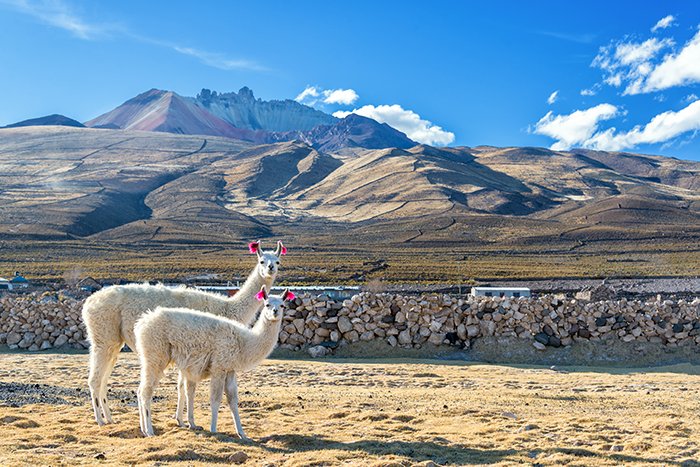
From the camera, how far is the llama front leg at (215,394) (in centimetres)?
887

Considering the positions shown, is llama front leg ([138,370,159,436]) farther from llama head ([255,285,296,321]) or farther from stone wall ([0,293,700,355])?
stone wall ([0,293,700,355])

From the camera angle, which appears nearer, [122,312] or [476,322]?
[122,312]

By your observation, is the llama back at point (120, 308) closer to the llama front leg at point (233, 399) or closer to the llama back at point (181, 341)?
the llama back at point (181, 341)

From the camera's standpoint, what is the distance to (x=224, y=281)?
53.6 m

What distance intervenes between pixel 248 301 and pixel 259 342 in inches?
69.2

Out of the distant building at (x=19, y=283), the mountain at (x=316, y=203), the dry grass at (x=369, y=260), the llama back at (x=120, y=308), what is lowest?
the distant building at (x=19, y=283)

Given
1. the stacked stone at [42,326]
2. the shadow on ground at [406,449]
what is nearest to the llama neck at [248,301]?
the shadow on ground at [406,449]

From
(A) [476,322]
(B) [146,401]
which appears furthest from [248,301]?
(A) [476,322]

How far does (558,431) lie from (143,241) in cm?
9465

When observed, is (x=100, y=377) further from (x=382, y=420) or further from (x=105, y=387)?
(x=382, y=420)

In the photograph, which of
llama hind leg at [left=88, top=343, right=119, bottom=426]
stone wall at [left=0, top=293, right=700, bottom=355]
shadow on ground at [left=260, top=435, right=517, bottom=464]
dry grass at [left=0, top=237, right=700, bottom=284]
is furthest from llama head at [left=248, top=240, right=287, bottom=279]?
dry grass at [left=0, top=237, right=700, bottom=284]

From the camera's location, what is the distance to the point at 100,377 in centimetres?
992

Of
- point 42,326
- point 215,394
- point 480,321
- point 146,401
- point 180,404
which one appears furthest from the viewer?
point 42,326

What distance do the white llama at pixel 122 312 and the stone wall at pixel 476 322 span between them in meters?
7.70
